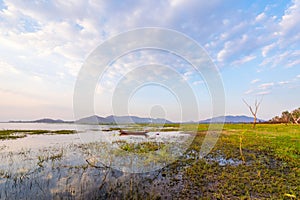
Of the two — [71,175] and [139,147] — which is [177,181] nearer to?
[71,175]

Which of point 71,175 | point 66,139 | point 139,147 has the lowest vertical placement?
point 71,175

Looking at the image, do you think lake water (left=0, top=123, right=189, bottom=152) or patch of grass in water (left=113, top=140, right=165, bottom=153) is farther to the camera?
lake water (left=0, top=123, right=189, bottom=152)

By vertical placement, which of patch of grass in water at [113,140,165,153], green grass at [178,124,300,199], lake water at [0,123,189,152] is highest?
lake water at [0,123,189,152]

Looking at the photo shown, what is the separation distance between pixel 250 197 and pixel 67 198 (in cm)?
569

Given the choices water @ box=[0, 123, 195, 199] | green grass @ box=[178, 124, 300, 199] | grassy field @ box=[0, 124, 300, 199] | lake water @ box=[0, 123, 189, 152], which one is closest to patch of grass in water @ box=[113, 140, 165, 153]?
water @ box=[0, 123, 195, 199]

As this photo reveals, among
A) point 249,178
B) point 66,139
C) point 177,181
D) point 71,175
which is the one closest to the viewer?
point 177,181

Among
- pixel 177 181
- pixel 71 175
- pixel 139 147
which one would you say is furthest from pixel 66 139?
pixel 177 181

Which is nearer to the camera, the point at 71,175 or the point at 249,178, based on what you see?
the point at 249,178

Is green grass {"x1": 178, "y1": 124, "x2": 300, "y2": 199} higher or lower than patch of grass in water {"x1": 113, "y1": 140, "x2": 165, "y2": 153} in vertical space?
lower

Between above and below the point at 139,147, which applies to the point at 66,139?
above

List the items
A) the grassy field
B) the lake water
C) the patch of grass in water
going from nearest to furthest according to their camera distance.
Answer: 1. the grassy field
2. the patch of grass in water
3. the lake water

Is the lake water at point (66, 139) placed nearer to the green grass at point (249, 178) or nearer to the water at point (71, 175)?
the water at point (71, 175)

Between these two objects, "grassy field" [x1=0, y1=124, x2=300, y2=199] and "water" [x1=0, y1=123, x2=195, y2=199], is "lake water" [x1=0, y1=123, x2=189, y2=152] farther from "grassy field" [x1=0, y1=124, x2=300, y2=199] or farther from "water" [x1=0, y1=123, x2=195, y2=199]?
"grassy field" [x1=0, y1=124, x2=300, y2=199]

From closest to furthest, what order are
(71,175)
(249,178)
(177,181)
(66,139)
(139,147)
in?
1. (177,181)
2. (249,178)
3. (71,175)
4. (139,147)
5. (66,139)
